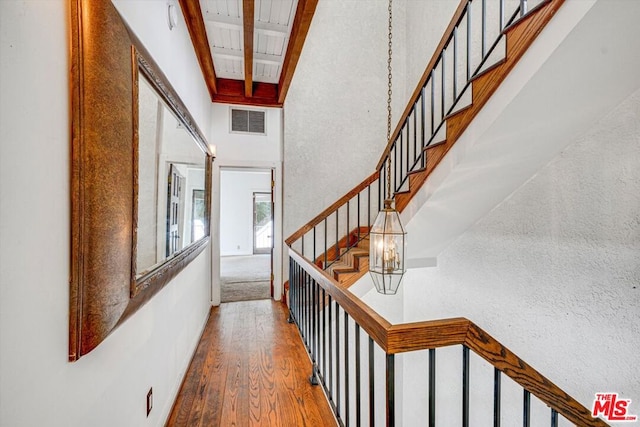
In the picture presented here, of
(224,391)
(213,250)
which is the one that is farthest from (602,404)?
(213,250)

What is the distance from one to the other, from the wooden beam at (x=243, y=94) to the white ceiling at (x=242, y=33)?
0.57 feet

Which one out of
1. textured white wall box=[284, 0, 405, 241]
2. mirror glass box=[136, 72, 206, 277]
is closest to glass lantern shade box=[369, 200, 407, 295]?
mirror glass box=[136, 72, 206, 277]

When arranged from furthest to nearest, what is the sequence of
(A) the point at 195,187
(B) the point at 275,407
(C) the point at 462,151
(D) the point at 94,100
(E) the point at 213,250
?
(E) the point at 213,250
(A) the point at 195,187
(B) the point at 275,407
(C) the point at 462,151
(D) the point at 94,100

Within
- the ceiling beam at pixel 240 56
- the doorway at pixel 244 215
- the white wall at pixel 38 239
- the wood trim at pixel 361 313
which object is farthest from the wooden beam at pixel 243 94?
the doorway at pixel 244 215

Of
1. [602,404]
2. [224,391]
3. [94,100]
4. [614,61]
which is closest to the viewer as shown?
[94,100]

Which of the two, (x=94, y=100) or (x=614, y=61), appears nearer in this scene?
(x=94, y=100)

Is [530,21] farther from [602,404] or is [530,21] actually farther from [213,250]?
[213,250]

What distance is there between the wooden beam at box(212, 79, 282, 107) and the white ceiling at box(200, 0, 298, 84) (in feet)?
0.57

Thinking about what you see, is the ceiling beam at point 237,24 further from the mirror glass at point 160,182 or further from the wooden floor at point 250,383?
the wooden floor at point 250,383

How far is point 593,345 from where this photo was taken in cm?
166

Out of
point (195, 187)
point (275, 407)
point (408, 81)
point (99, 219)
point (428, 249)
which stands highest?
point (408, 81)

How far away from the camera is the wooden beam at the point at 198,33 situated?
2285mm

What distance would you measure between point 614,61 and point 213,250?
162 inches

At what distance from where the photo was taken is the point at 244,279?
18.7ft
